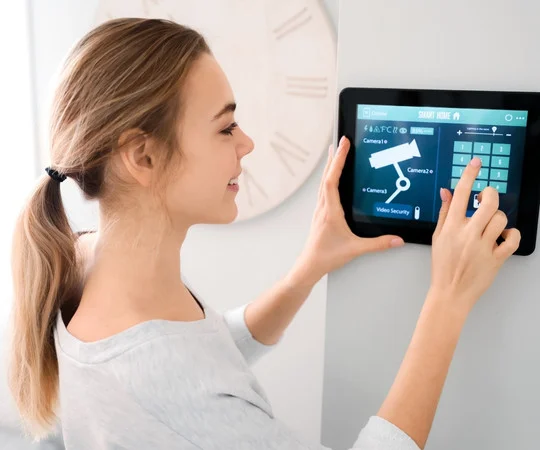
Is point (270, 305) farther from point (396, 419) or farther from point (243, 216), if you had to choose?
point (243, 216)

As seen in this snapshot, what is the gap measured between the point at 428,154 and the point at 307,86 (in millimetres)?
761

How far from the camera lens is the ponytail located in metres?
0.85

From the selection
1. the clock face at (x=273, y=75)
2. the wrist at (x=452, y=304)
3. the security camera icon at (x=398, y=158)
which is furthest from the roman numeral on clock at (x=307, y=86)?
the wrist at (x=452, y=304)

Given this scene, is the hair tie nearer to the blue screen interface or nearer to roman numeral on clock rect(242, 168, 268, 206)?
the blue screen interface

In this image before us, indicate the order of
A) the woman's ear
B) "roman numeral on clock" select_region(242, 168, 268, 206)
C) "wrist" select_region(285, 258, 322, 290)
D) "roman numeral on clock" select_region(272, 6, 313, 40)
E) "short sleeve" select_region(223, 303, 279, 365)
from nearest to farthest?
the woman's ear
"wrist" select_region(285, 258, 322, 290)
"short sleeve" select_region(223, 303, 279, 365)
"roman numeral on clock" select_region(272, 6, 313, 40)
"roman numeral on clock" select_region(242, 168, 268, 206)

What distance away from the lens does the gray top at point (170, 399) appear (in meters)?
0.68

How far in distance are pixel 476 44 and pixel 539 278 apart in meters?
0.28

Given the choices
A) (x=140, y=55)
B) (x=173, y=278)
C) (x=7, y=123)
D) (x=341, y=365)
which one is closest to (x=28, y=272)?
(x=173, y=278)

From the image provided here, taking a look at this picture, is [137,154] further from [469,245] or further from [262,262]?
[262,262]

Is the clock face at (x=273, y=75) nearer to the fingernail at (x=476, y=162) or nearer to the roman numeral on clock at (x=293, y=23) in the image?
the roman numeral on clock at (x=293, y=23)

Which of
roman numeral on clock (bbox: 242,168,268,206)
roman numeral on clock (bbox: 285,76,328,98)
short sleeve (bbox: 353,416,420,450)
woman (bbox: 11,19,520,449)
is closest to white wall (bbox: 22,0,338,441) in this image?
roman numeral on clock (bbox: 242,168,268,206)

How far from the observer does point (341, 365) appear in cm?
82

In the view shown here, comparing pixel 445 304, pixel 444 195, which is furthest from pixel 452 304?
pixel 444 195

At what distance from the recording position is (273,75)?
1.44m
